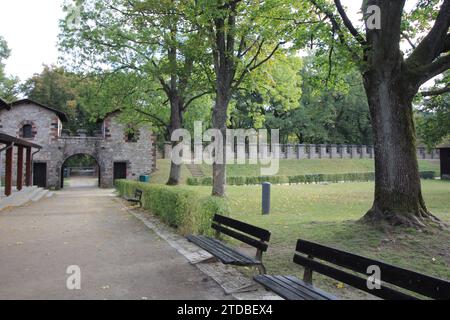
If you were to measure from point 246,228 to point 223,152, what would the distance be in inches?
311

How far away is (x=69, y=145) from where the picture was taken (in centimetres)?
3253

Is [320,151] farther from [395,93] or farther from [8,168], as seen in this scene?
[395,93]

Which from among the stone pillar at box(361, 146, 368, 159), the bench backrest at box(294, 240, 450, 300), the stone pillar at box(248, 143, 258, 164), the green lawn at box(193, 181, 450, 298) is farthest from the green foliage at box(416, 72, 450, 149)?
the stone pillar at box(361, 146, 368, 159)

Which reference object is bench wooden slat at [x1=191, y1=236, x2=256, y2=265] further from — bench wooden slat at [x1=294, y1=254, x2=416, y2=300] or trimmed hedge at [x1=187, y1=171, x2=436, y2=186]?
trimmed hedge at [x1=187, y1=171, x2=436, y2=186]

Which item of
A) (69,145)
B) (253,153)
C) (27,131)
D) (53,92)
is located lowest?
(253,153)

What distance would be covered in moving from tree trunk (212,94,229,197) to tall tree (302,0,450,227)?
6.19m

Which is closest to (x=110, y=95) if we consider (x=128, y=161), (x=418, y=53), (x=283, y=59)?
(x=283, y=59)

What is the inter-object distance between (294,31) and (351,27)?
1.86 meters

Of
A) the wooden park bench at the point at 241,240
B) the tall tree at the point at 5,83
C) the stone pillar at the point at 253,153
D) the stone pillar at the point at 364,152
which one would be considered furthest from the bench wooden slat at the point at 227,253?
the tall tree at the point at 5,83

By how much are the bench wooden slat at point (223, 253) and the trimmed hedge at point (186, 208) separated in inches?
32.5

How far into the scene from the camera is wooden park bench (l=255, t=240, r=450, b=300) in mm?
2982

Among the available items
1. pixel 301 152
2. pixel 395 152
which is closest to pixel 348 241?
pixel 395 152

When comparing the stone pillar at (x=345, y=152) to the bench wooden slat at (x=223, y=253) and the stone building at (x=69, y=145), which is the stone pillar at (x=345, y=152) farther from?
the bench wooden slat at (x=223, y=253)
